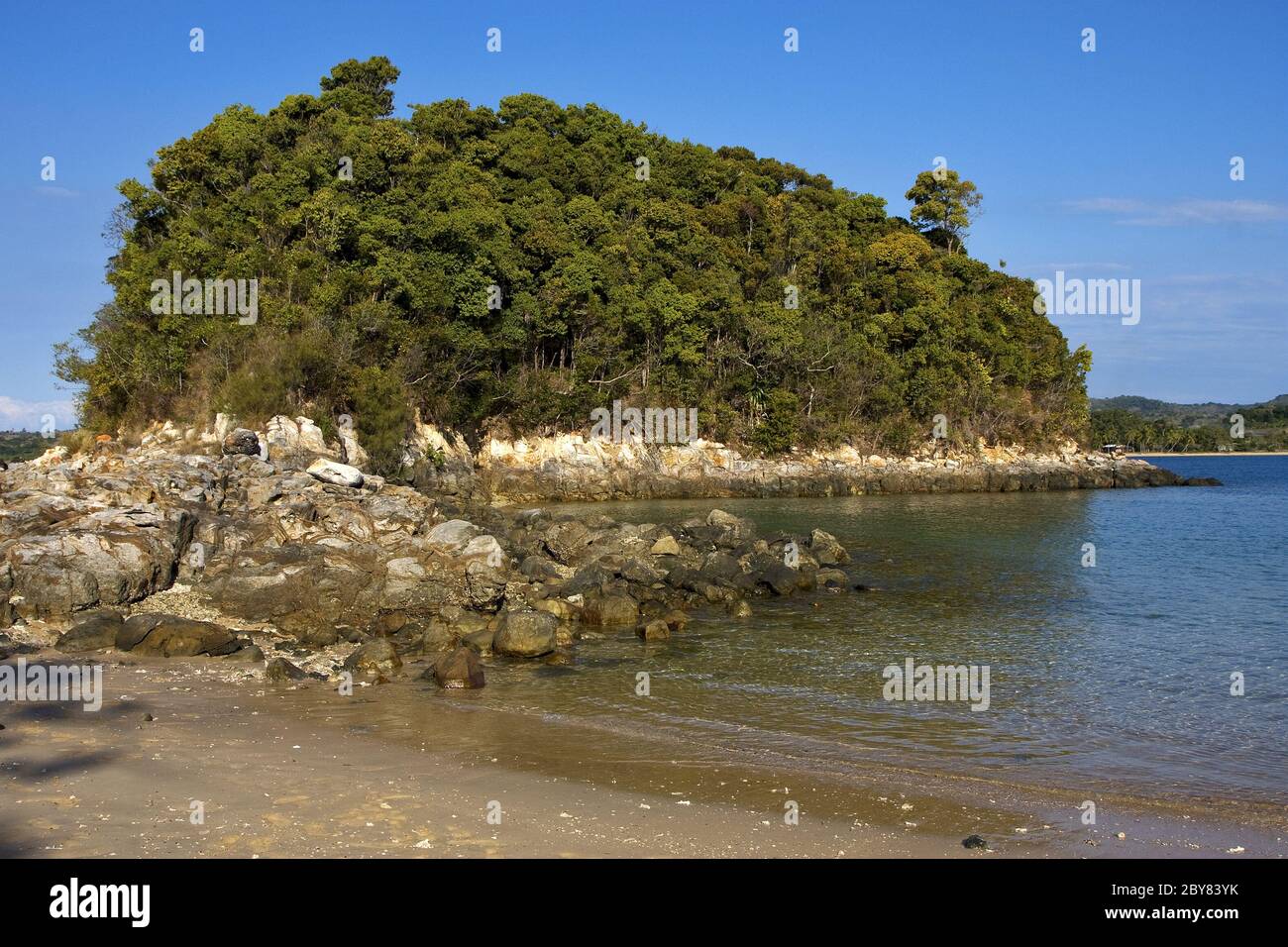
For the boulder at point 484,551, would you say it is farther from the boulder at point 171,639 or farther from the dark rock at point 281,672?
the dark rock at point 281,672

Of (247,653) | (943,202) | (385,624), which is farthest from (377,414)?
(943,202)

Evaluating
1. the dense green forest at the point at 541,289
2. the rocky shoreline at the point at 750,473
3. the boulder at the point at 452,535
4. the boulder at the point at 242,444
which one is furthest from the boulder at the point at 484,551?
the rocky shoreline at the point at 750,473

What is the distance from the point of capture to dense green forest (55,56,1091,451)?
125 feet

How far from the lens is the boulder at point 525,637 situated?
16719 millimetres

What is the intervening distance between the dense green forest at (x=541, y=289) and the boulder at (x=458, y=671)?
20.4 meters

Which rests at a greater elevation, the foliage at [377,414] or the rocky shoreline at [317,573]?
the foliage at [377,414]

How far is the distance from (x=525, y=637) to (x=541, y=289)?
3685cm

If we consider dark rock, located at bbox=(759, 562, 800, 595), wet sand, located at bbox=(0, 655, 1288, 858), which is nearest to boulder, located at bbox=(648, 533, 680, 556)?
dark rock, located at bbox=(759, 562, 800, 595)

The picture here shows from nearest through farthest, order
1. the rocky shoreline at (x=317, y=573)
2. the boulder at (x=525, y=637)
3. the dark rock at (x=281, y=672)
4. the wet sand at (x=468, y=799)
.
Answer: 1. the wet sand at (x=468, y=799)
2. the dark rock at (x=281, y=672)
3. the rocky shoreline at (x=317, y=573)
4. the boulder at (x=525, y=637)

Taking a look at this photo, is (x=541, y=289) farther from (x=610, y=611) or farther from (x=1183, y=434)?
(x=1183, y=434)

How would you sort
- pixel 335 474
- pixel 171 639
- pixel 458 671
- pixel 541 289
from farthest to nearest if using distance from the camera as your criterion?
pixel 541 289 < pixel 335 474 < pixel 171 639 < pixel 458 671

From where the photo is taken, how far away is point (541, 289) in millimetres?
51156

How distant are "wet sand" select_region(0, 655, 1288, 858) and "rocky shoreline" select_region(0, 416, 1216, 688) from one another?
10.8 feet
